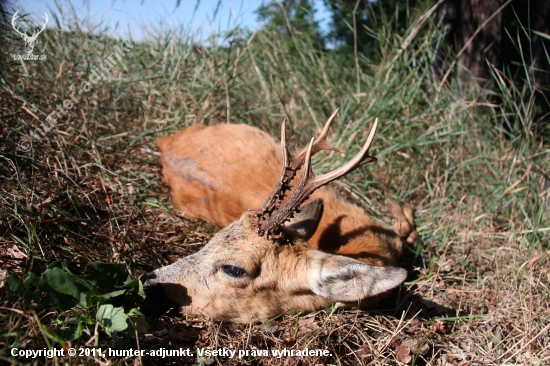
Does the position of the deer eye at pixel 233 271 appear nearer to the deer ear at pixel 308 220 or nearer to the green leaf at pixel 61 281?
the deer ear at pixel 308 220

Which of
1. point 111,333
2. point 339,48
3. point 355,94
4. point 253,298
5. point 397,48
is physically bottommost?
point 253,298

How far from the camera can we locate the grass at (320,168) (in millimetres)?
2723

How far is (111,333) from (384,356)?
1.62m

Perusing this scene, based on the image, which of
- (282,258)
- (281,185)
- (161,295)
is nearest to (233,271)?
(282,258)

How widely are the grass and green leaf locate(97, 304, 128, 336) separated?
68mm

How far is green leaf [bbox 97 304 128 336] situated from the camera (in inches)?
83.6

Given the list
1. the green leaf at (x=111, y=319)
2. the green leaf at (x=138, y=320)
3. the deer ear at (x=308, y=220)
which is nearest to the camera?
the green leaf at (x=111, y=319)

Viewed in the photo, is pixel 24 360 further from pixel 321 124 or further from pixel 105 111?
pixel 321 124

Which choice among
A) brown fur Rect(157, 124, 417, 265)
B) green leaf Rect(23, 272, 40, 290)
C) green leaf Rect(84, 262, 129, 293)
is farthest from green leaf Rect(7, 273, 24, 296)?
brown fur Rect(157, 124, 417, 265)

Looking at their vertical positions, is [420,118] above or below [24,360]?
above

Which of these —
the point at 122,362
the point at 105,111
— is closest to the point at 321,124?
the point at 105,111

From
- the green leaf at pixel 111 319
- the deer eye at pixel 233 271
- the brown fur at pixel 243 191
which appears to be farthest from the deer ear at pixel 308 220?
the green leaf at pixel 111 319

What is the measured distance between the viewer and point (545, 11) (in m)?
5.55

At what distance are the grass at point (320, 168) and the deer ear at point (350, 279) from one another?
0.82 feet
